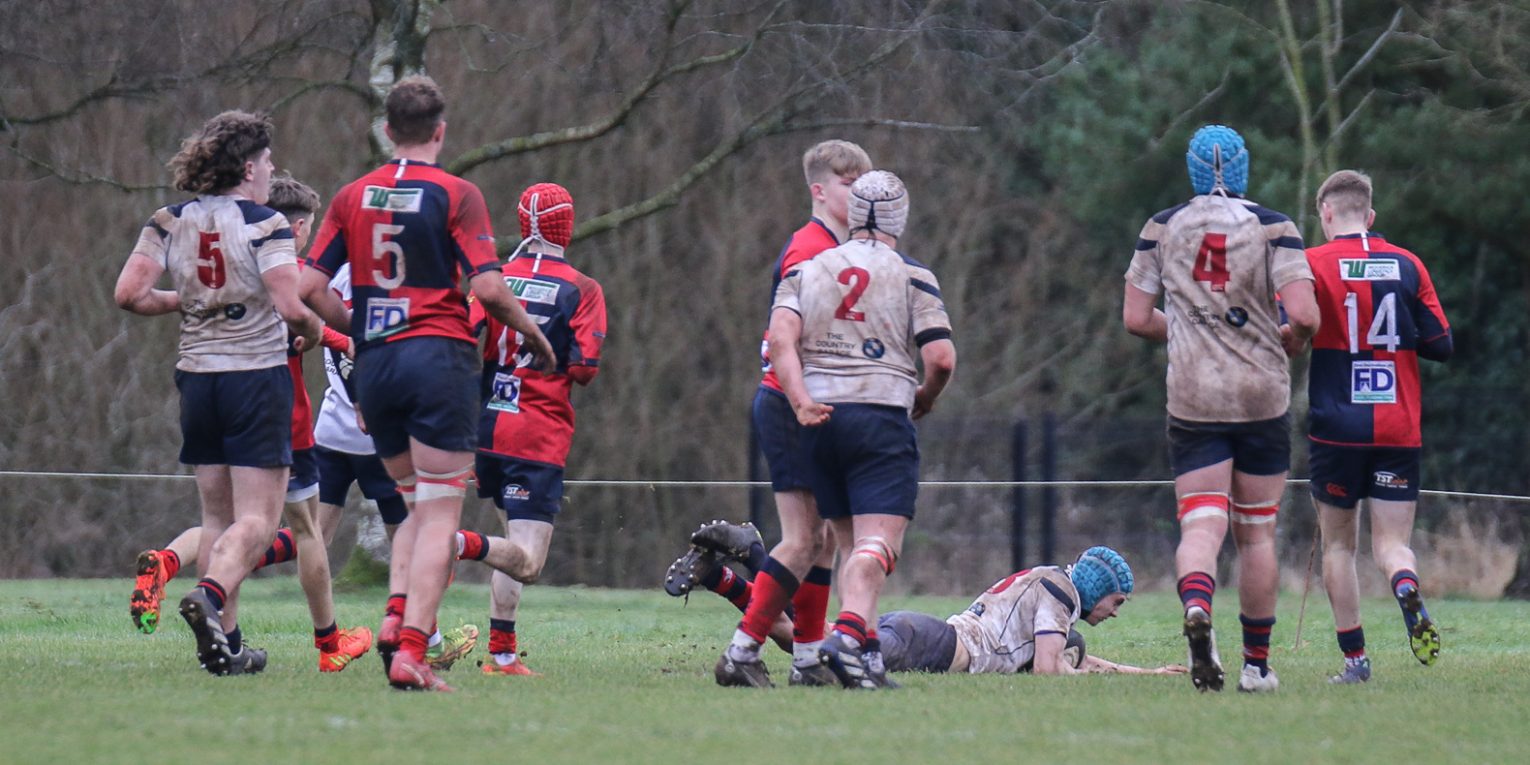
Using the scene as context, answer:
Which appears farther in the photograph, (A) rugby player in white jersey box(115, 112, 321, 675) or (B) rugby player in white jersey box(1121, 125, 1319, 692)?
(A) rugby player in white jersey box(115, 112, 321, 675)

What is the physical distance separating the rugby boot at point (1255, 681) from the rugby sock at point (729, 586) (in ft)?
7.10

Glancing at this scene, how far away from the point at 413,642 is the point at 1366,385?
158 inches

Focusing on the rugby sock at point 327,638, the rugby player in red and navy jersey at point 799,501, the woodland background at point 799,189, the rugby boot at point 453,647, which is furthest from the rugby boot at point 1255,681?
the woodland background at point 799,189

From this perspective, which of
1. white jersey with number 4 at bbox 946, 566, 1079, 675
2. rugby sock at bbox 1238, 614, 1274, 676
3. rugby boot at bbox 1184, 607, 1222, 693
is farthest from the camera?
white jersey with number 4 at bbox 946, 566, 1079, 675

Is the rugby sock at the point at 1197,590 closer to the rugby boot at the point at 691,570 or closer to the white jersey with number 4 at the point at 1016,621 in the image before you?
the white jersey with number 4 at the point at 1016,621

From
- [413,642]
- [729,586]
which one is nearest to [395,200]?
[413,642]

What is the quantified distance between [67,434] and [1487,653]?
664 inches

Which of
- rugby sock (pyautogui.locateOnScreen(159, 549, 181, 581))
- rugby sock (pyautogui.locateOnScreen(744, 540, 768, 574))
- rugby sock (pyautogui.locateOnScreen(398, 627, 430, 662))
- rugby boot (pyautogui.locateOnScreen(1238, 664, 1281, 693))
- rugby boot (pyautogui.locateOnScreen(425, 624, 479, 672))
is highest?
rugby sock (pyautogui.locateOnScreen(744, 540, 768, 574))

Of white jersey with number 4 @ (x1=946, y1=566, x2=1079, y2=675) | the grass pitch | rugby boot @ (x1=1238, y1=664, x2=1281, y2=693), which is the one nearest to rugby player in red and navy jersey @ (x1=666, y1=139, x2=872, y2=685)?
the grass pitch

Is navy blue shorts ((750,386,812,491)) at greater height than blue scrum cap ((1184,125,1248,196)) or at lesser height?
lesser

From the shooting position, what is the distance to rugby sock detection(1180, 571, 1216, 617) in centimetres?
665

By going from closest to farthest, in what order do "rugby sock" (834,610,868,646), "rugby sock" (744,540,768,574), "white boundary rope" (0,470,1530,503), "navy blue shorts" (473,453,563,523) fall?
"rugby sock" (834,610,868,646) < "navy blue shorts" (473,453,563,523) < "rugby sock" (744,540,768,574) < "white boundary rope" (0,470,1530,503)

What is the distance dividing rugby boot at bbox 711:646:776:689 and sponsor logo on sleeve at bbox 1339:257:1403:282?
2943mm

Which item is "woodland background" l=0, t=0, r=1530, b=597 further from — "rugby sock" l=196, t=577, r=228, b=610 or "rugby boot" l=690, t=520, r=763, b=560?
"rugby sock" l=196, t=577, r=228, b=610
